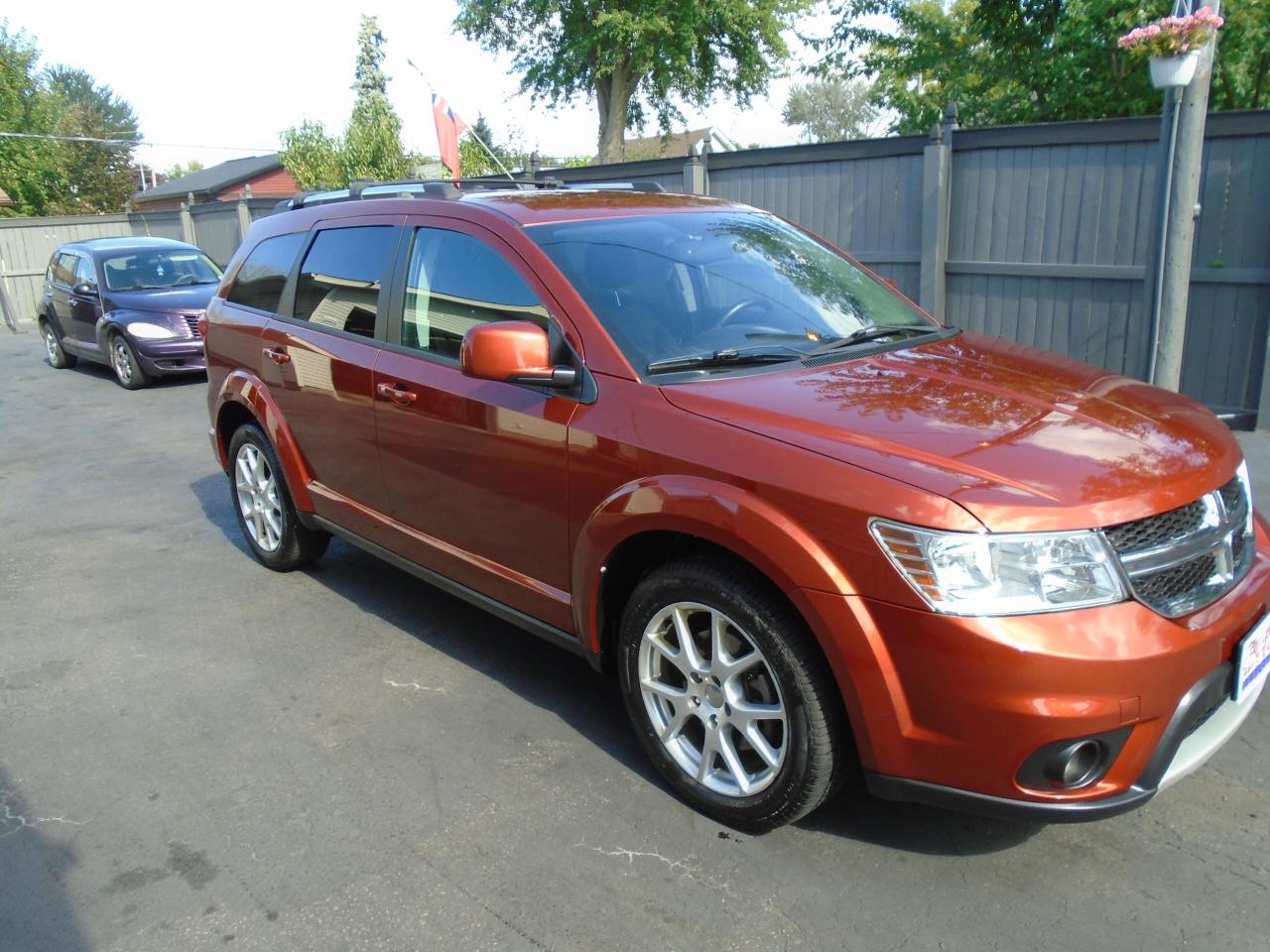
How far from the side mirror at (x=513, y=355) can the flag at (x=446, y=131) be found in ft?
20.7

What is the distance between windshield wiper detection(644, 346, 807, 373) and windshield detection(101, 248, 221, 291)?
36.5ft

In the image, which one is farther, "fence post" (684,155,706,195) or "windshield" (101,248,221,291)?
"windshield" (101,248,221,291)

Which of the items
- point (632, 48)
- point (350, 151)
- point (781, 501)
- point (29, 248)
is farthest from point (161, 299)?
point (632, 48)

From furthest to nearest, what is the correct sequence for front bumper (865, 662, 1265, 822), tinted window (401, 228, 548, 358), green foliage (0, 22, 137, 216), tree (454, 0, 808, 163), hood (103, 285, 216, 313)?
green foliage (0, 22, 137, 216), tree (454, 0, 808, 163), hood (103, 285, 216, 313), tinted window (401, 228, 548, 358), front bumper (865, 662, 1265, 822)

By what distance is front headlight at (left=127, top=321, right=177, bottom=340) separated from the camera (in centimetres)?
1184

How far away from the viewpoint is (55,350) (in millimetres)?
14234

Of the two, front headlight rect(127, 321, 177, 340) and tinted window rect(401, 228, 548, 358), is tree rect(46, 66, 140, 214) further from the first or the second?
tinted window rect(401, 228, 548, 358)

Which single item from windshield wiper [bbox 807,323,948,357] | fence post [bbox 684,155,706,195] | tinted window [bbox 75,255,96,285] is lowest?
tinted window [bbox 75,255,96,285]

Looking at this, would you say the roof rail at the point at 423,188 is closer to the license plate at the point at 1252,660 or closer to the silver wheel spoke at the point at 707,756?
the silver wheel spoke at the point at 707,756

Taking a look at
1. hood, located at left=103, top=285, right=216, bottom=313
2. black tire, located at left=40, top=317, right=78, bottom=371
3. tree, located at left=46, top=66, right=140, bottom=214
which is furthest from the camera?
tree, located at left=46, top=66, right=140, bottom=214

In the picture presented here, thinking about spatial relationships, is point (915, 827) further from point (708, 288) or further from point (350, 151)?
point (350, 151)

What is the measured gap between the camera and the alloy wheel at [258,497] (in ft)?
17.2

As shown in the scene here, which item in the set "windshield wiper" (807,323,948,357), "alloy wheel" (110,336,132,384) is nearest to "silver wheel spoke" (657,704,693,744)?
"windshield wiper" (807,323,948,357)

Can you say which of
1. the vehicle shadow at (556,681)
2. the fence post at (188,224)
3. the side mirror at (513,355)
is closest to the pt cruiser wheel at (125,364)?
the vehicle shadow at (556,681)
